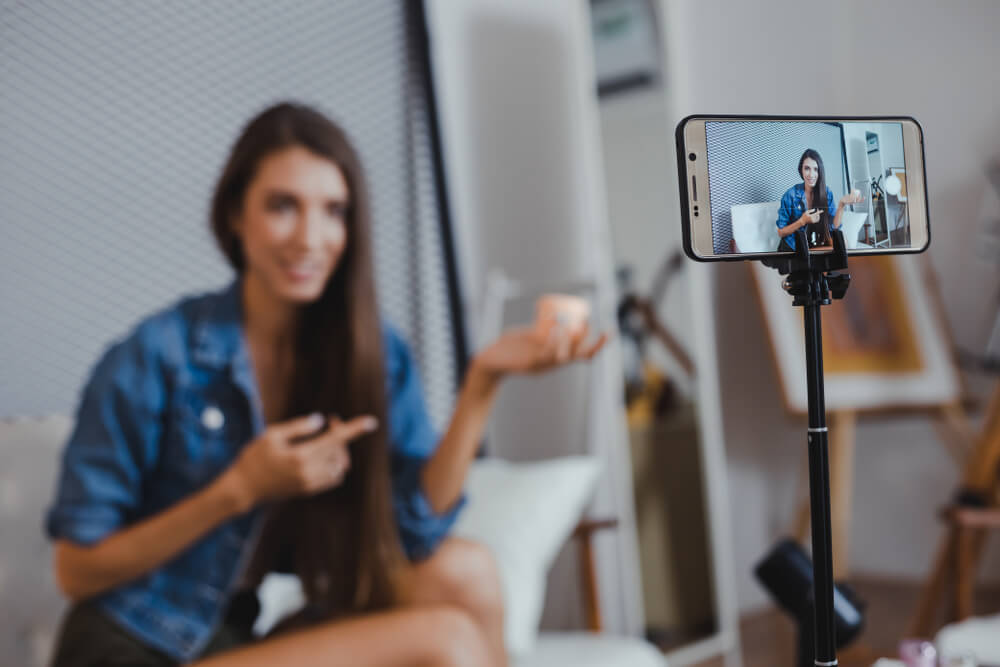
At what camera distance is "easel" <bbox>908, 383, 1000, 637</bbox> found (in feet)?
6.91

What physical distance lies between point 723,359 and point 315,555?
6.14ft

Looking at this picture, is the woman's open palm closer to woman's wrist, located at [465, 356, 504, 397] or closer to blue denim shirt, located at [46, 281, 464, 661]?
woman's wrist, located at [465, 356, 504, 397]

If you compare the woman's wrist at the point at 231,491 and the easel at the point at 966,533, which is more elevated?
the woman's wrist at the point at 231,491

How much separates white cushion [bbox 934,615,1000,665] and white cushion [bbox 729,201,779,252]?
863mm

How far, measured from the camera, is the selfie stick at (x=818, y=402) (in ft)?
1.98

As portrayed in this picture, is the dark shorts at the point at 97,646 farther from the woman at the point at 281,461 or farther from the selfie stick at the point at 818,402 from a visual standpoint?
the selfie stick at the point at 818,402

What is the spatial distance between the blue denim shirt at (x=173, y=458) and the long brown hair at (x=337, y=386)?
6 centimetres

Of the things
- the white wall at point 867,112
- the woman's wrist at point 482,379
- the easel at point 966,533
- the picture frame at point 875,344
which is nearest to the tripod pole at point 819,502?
the woman's wrist at point 482,379

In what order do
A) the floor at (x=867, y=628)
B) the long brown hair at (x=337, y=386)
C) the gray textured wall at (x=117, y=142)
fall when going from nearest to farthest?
the long brown hair at (x=337, y=386) → the gray textured wall at (x=117, y=142) → the floor at (x=867, y=628)

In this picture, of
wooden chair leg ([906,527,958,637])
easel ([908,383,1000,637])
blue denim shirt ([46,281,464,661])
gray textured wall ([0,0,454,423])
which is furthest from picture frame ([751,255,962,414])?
blue denim shirt ([46,281,464,661])

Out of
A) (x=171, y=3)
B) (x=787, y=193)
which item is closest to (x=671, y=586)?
(x=171, y=3)

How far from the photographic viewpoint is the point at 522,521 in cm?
168

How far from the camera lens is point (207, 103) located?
188 centimetres

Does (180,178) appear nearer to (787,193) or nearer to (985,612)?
Answer: (787,193)
